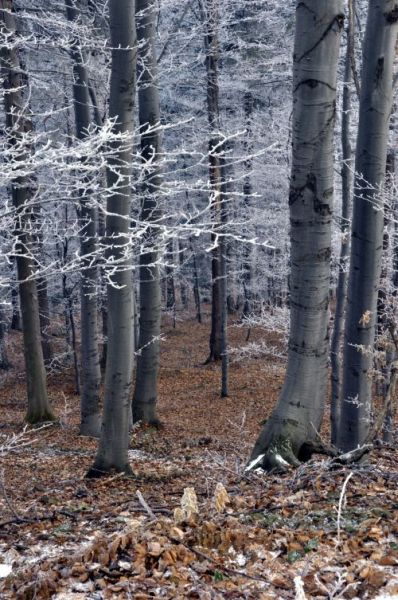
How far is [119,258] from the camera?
21.1ft

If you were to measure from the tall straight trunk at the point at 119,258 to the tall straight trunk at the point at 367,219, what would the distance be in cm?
254

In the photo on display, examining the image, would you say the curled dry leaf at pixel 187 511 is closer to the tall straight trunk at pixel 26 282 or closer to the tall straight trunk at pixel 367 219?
the tall straight trunk at pixel 367 219

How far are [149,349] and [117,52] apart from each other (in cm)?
639

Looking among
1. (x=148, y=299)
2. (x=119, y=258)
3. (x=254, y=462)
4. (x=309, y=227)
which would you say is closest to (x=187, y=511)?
(x=254, y=462)

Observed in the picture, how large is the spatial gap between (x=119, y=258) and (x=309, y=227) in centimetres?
224

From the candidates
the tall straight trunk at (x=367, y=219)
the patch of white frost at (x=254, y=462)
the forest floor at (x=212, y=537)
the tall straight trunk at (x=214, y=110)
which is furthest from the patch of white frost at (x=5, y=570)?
the tall straight trunk at (x=214, y=110)

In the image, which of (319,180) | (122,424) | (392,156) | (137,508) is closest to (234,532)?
(137,508)

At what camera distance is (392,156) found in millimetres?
12930

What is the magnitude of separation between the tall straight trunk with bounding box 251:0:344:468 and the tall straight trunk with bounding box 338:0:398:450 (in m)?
1.04

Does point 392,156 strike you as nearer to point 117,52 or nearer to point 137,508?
point 117,52

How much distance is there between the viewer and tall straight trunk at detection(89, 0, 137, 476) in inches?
243

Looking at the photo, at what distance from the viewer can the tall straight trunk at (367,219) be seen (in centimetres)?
622

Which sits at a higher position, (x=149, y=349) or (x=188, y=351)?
(x=149, y=349)

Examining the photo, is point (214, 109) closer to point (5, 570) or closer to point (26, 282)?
point (26, 282)
